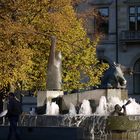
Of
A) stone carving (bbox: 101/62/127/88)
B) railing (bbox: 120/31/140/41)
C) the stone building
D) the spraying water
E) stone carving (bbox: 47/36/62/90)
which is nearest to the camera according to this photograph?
the spraying water

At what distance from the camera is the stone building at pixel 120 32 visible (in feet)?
167

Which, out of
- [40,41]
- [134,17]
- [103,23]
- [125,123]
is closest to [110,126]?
[125,123]

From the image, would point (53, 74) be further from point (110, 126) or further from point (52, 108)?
point (110, 126)

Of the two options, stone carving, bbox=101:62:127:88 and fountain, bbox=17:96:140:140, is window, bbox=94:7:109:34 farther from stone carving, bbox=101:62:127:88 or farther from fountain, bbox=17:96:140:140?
fountain, bbox=17:96:140:140

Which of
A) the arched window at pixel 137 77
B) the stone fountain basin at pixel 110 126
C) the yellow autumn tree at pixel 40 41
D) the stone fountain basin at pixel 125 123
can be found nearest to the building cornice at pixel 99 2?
the arched window at pixel 137 77

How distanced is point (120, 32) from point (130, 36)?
124 cm

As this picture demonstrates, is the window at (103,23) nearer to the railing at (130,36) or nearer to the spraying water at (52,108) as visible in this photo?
the railing at (130,36)

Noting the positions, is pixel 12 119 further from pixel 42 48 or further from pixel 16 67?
pixel 42 48

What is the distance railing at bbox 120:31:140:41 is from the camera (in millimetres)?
50656

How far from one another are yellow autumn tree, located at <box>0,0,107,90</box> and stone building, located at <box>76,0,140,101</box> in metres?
15.4

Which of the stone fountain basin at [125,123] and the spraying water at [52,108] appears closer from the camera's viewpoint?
the stone fountain basin at [125,123]

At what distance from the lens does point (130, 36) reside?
50969 mm

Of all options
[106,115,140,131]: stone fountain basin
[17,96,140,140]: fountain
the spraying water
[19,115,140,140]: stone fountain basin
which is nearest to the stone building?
the spraying water

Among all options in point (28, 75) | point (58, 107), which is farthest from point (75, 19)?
point (58, 107)
